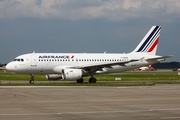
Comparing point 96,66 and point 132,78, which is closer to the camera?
point 96,66

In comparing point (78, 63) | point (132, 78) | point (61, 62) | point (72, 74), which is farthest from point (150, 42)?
point (72, 74)

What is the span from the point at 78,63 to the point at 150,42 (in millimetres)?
10922

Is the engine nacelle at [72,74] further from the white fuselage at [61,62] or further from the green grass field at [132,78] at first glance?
the green grass field at [132,78]

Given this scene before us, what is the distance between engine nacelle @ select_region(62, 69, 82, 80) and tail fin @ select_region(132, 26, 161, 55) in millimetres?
10459

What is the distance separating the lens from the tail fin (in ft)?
166

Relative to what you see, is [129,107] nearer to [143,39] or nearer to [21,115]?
[21,115]

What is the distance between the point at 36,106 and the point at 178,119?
284 inches

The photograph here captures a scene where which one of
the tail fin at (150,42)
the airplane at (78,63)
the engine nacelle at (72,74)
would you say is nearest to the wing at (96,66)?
the airplane at (78,63)

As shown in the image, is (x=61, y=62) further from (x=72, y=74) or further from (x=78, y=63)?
(x=72, y=74)

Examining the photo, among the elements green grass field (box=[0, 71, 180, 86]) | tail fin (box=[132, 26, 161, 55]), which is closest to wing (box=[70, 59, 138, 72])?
green grass field (box=[0, 71, 180, 86])

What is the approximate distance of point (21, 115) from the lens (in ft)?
49.1

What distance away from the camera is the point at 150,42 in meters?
51.1

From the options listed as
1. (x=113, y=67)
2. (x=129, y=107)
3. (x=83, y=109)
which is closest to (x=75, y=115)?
(x=83, y=109)

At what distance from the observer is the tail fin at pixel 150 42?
50.5 metres
